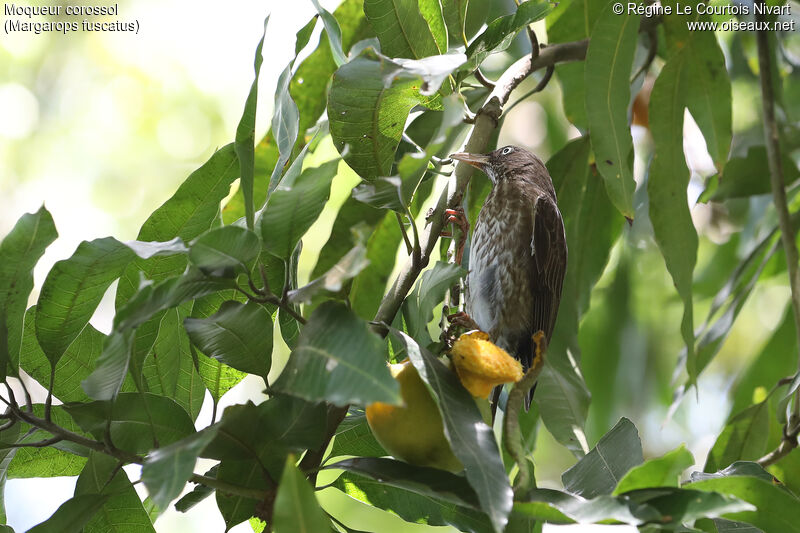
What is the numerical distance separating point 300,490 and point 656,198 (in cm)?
132

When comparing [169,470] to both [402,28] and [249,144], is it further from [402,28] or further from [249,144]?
[402,28]

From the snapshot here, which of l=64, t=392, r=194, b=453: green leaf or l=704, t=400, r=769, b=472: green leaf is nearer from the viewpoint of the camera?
l=64, t=392, r=194, b=453: green leaf

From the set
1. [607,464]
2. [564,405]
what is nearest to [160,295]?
[607,464]

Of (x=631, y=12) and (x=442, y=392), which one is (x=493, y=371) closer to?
(x=442, y=392)

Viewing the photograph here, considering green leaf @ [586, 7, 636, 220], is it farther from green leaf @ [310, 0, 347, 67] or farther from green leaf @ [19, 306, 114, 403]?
green leaf @ [19, 306, 114, 403]

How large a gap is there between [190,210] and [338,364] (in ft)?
1.85

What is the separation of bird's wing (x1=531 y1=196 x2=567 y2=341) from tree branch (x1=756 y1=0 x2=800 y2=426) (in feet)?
1.76

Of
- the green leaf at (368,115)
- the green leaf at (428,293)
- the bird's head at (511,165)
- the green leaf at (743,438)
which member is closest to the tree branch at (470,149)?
the green leaf at (428,293)

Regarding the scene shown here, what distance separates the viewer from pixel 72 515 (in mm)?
1064

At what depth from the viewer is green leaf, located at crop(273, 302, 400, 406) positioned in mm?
796

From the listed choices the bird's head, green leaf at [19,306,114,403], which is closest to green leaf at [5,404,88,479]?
green leaf at [19,306,114,403]

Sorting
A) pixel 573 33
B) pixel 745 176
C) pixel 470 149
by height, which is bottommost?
pixel 470 149

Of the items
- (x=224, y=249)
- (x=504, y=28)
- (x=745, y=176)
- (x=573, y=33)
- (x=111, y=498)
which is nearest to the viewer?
(x=224, y=249)

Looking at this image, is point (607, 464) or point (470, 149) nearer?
point (607, 464)
